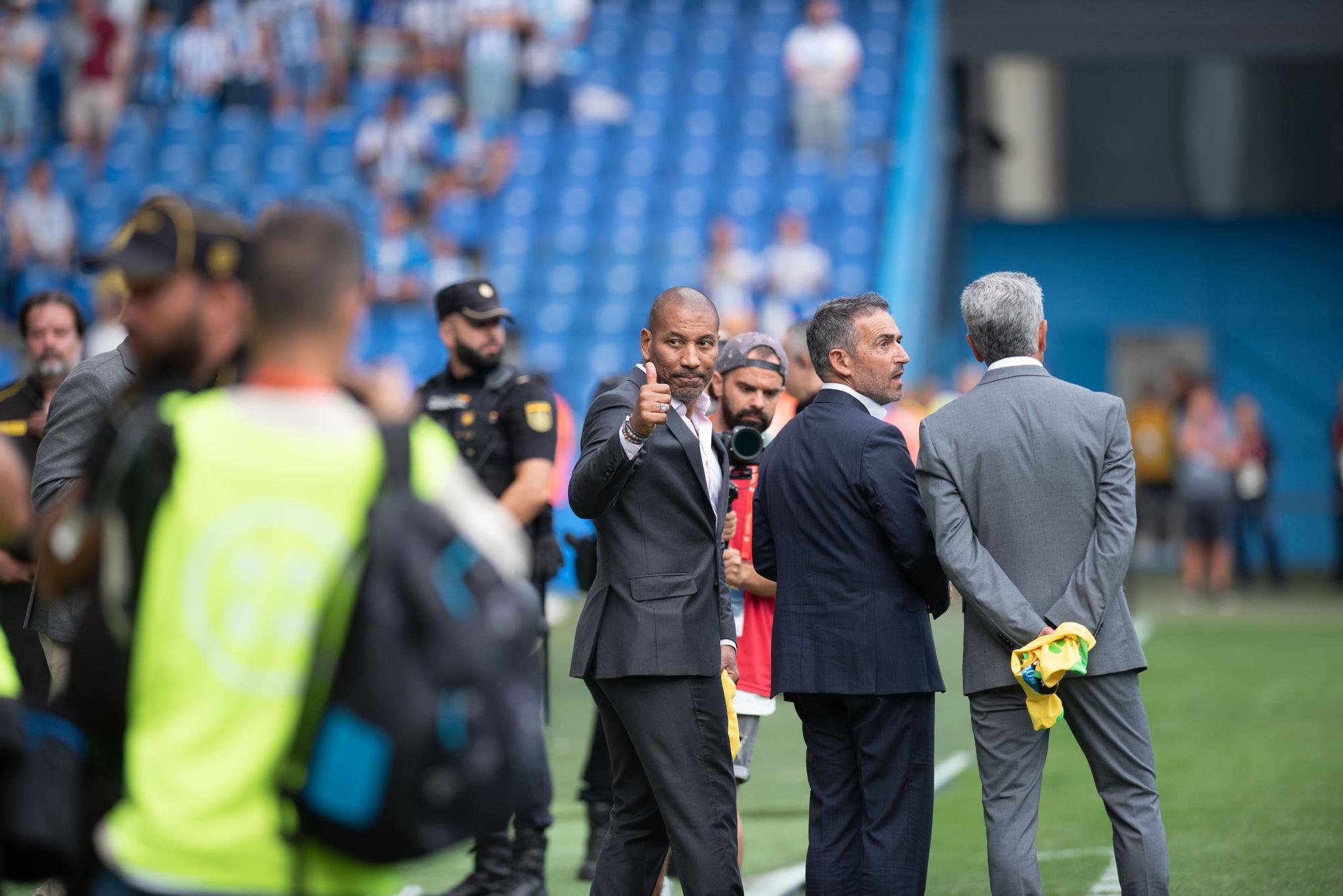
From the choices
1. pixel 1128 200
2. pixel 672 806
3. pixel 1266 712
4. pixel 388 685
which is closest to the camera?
pixel 388 685

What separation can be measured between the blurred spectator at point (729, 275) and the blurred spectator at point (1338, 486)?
6.31 meters

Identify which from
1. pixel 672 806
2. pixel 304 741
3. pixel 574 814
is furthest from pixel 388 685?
pixel 574 814

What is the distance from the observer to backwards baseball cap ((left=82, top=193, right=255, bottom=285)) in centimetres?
271

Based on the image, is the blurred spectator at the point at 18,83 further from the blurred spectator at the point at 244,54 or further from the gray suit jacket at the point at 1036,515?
the gray suit jacket at the point at 1036,515

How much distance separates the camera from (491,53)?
20328mm

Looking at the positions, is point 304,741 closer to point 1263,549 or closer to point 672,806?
point 672,806

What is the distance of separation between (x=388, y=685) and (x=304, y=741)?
17cm

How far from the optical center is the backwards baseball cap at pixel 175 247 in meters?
2.71

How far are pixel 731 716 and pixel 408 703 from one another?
2765 mm

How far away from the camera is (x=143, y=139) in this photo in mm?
21250

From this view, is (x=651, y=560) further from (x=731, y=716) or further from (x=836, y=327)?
(x=836, y=327)

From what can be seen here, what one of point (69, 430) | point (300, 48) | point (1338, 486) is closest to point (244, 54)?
point (300, 48)

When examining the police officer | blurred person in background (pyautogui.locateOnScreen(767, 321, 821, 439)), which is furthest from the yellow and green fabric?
blurred person in background (pyautogui.locateOnScreen(767, 321, 821, 439))

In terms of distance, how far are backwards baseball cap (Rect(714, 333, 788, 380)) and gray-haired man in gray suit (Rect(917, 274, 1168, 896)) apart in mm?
933
